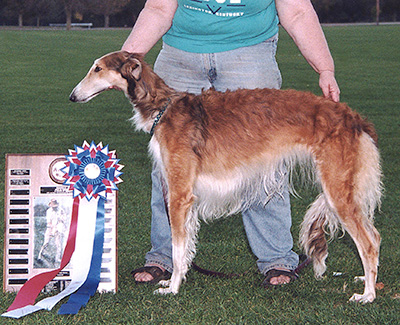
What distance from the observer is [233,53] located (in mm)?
4199

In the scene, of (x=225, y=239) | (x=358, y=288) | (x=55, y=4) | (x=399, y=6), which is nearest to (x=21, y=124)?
(x=225, y=239)

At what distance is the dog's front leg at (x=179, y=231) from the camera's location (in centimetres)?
394

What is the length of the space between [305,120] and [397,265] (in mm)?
1433

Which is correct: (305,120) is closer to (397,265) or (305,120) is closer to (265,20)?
(265,20)

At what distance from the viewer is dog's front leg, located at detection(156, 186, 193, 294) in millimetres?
Result: 3938

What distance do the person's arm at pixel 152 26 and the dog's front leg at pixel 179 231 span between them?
100cm

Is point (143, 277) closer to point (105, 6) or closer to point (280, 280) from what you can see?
point (280, 280)

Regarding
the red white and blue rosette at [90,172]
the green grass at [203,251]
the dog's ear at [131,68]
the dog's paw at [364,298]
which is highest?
the dog's ear at [131,68]

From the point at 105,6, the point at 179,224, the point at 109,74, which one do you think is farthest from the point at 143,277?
the point at 105,6

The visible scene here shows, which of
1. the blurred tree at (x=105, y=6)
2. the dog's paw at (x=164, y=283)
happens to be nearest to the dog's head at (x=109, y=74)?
the dog's paw at (x=164, y=283)

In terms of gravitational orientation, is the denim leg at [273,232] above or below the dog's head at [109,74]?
below

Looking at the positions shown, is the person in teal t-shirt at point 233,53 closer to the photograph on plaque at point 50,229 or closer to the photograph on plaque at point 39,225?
the photograph on plaque at point 39,225

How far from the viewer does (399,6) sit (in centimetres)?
7644

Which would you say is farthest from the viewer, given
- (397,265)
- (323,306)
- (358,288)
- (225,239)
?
(225,239)
